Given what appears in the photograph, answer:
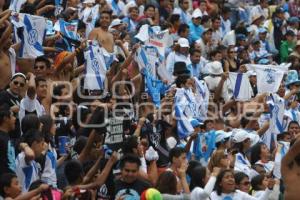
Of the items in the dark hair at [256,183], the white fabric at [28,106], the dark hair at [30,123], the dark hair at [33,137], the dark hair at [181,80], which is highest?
the dark hair at [181,80]

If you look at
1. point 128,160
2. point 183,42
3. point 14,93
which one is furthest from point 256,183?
point 183,42

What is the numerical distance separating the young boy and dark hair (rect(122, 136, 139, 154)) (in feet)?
3.07

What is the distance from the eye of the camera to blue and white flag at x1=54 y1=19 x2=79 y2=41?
12.9 m

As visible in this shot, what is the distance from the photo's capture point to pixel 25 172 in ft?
27.3

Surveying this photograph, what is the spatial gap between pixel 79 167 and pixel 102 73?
437 cm

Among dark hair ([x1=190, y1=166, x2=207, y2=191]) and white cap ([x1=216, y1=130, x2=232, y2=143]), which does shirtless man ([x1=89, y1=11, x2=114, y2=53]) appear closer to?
white cap ([x1=216, y1=130, x2=232, y2=143])

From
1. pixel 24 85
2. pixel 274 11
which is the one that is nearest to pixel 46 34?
pixel 24 85

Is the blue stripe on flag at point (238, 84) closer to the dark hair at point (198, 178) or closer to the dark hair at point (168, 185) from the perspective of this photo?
the dark hair at point (198, 178)

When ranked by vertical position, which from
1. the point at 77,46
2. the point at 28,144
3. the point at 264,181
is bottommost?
the point at 264,181

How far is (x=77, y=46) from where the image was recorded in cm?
1300

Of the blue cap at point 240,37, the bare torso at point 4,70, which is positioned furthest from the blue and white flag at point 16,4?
the blue cap at point 240,37

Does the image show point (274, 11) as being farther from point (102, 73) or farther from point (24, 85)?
point (24, 85)

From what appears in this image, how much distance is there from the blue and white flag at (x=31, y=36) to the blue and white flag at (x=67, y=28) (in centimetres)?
134

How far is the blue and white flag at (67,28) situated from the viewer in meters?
12.9
